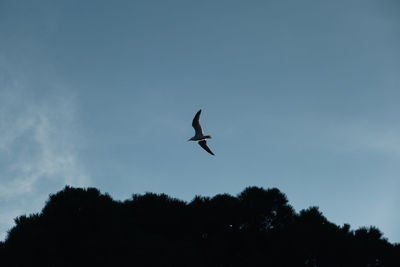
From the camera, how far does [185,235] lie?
2283cm

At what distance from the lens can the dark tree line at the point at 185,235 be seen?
55.0 feet

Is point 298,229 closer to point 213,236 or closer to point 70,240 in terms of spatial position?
point 213,236

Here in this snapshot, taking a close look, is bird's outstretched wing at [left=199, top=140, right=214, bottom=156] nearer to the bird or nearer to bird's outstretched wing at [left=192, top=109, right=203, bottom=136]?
the bird

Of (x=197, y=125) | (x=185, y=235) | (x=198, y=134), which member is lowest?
(x=185, y=235)

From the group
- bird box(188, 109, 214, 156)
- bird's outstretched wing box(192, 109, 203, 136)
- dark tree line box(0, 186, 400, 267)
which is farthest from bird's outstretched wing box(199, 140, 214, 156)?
dark tree line box(0, 186, 400, 267)

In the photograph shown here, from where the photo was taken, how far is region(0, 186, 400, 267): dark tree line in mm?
16766

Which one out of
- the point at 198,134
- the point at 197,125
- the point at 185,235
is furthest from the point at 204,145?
the point at 185,235

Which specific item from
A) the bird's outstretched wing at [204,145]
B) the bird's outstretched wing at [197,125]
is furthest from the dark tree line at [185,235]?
the bird's outstretched wing at [197,125]

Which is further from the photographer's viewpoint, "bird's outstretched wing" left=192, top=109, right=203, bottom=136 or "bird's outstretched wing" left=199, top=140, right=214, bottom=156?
"bird's outstretched wing" left=199, top=140, right=214, bottom=156

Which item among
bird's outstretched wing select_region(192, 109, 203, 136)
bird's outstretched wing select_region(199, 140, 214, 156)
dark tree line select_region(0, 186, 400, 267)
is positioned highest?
bird's outstretched wing select_region(192, 109, 203, 136)

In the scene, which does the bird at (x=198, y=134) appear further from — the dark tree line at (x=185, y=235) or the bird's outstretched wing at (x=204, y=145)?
the dark tree line at (x=185, y=235)

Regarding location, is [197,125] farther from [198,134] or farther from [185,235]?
[185,235]

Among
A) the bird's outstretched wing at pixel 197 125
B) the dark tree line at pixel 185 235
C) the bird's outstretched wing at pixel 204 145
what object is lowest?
the dark tree line at pixel 185 235

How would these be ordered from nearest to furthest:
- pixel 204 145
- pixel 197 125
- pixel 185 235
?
1. pixel 197 125
2. pixel 204 145
3. pixel 185 235
